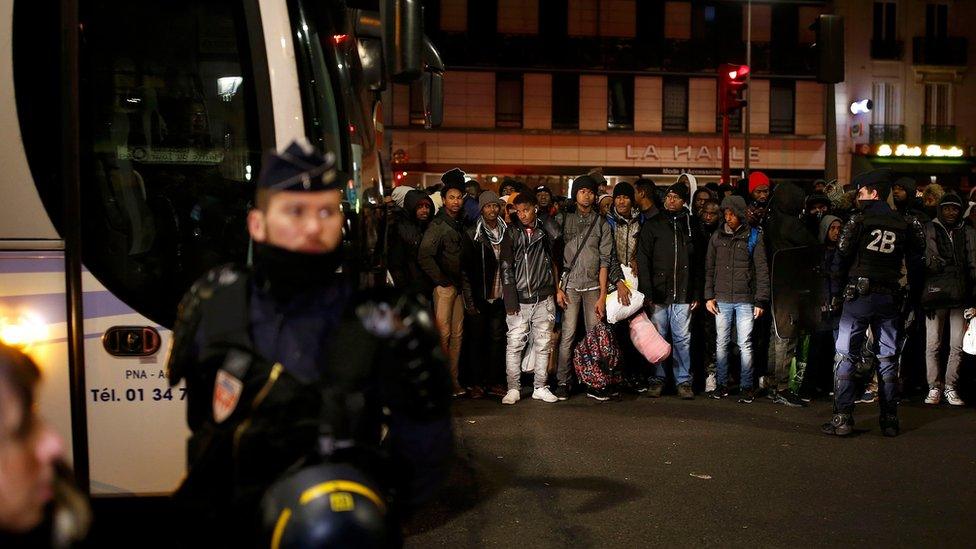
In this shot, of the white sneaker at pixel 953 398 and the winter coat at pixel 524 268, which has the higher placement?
the winter coat at pixel 524 268

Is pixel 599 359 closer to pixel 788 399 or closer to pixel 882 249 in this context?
pixel 788 399

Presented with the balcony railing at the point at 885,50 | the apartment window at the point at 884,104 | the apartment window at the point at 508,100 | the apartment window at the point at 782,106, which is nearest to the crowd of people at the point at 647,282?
the apartment window at the point at 508,100

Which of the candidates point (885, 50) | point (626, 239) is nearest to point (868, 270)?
point (626, 239)

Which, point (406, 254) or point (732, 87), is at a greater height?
point (732, 87)

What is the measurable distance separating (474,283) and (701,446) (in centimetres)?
320

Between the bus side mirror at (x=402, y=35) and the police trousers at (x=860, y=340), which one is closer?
the bus side mirror at (x=402, y=35)

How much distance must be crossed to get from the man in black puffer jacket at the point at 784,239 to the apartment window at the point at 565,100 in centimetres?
2866

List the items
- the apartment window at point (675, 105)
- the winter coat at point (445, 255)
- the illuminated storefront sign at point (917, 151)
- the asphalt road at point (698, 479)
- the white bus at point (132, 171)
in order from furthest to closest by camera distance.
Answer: the illuminated storefront sign at point (917, 151) → the apartment window at point (675, 105) → the winter coat at point (445, 255) → the asphalt road at point (698, 479) → the white bus at point (132, 171)

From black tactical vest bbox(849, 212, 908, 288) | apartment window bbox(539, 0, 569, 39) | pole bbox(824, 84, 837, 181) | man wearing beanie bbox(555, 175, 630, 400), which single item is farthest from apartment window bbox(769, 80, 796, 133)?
black tactical vest bbox(849, 212, 908, 288)

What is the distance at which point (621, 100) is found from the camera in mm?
39125

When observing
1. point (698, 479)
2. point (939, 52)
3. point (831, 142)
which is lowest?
point (698, 479)

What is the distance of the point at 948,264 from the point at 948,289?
0.26 m

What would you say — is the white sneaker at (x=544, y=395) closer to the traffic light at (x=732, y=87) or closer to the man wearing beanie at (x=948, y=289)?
the man wearing beanie at (x=948, y=289)

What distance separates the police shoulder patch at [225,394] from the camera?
8.05ft
